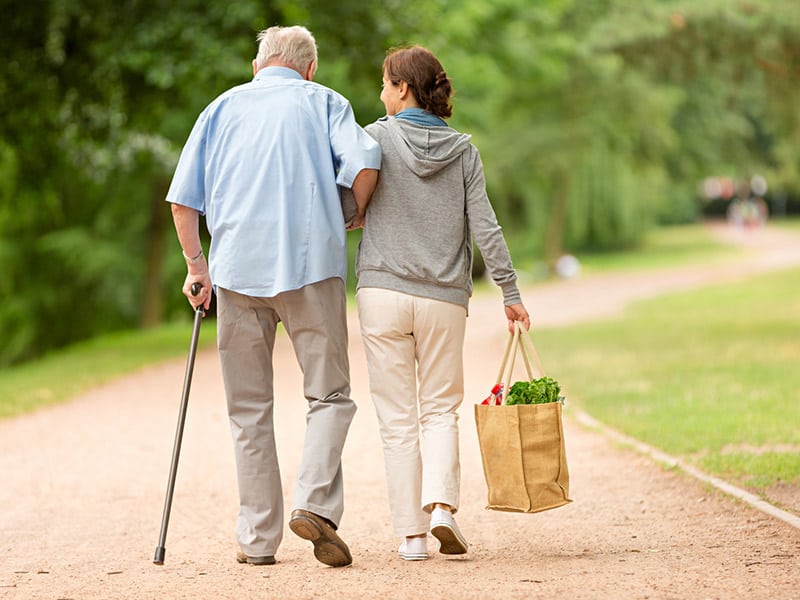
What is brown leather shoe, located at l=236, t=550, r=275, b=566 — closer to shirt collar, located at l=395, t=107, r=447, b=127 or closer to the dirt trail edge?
the dirt trail edge

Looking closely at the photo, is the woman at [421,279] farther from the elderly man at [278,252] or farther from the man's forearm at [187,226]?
the man's forearm at [187,226]

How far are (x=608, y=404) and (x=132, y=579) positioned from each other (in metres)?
6.47

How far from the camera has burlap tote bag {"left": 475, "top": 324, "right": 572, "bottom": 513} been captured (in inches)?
195

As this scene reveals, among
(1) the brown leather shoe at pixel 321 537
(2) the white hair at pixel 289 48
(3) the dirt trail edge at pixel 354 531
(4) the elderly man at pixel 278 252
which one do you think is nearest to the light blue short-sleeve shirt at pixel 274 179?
(4) the elderly man at pixel 278 252

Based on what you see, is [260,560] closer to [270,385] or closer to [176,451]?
[176,451]

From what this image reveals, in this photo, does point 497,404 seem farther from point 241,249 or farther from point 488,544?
point 241,249

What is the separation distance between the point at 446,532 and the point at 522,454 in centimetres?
41

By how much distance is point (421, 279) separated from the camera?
16.4 ft

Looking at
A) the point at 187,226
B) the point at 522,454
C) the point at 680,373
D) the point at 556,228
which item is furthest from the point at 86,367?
the point at 556,228

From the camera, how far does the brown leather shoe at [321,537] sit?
15.9 ft

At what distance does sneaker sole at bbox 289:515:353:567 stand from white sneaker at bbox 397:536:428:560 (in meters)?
0.24

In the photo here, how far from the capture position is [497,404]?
16.8 feet

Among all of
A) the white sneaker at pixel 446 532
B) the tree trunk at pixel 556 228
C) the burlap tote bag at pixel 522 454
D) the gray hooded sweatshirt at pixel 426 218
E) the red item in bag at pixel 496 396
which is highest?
the gray hooded sweatshirt at pixel 426 218

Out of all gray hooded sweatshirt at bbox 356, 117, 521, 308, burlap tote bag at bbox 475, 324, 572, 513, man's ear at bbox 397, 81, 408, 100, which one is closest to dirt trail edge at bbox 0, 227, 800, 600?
burlap tote bag at bbox 475, 324, 572, 513
